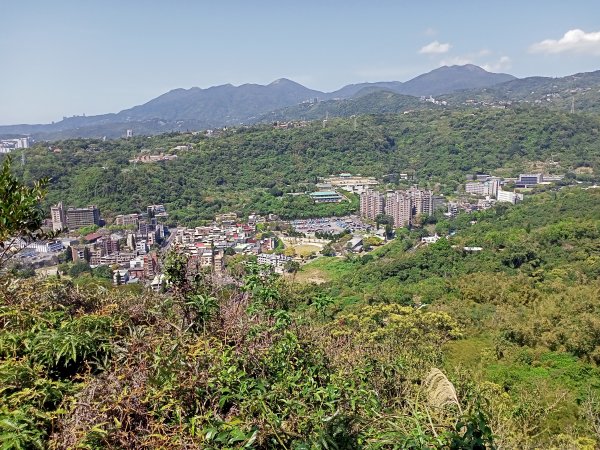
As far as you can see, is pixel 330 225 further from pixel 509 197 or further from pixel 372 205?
pixel 509 197

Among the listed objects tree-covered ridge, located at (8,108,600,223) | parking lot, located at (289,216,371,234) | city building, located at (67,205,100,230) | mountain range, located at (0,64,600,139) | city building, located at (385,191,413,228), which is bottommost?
parking lot, located at (289,216,371,234)

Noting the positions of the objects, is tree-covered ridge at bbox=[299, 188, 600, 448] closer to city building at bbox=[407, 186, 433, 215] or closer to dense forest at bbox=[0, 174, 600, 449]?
dense forest at bbox=[0, 174, 600, 449]

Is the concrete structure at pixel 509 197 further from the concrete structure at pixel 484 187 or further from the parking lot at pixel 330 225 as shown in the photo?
the parking lot at pixel 330 225

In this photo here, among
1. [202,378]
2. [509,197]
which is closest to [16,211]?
[202,378]

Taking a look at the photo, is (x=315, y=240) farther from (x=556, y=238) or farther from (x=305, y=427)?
(x=305, y=427)

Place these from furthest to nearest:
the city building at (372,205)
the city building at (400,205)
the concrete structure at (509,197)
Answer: the city building at (372,205) < the concrete structure at (509,197) < the city building at (400,205)

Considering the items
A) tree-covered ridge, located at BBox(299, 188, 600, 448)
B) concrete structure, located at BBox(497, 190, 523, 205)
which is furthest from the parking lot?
concrete structure, located at BBox(497, 190, 523, 205)

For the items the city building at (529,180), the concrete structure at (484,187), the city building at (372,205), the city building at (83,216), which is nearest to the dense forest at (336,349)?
the city building at (372,205)
